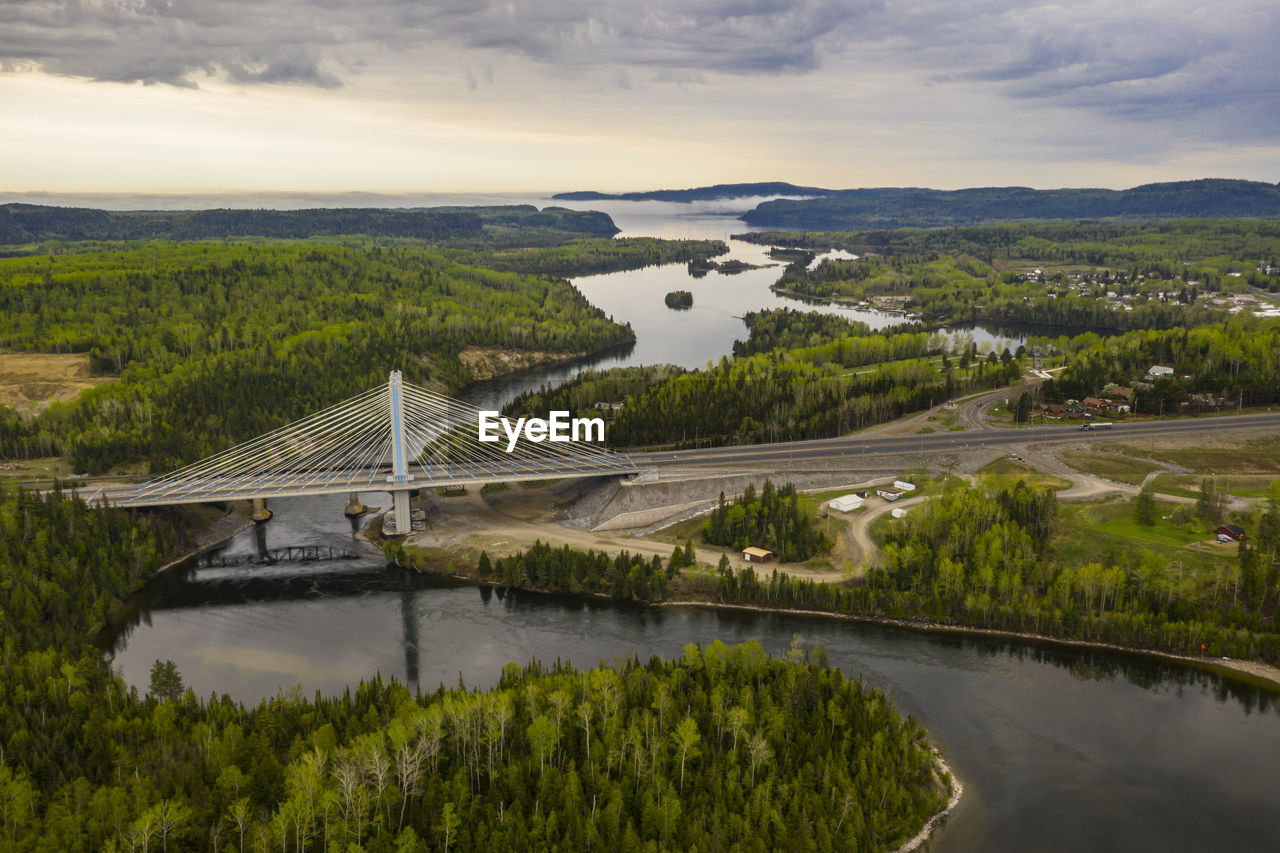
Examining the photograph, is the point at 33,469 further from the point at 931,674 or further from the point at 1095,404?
the point at 1095,404

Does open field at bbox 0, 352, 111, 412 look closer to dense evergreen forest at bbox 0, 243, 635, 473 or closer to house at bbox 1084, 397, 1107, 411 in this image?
dense evergreen forest at bbox 0, 243, 635, 473

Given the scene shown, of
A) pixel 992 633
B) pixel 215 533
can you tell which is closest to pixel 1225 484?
pixel 992 633

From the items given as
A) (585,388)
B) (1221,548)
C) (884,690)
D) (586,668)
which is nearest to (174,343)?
(585,388)

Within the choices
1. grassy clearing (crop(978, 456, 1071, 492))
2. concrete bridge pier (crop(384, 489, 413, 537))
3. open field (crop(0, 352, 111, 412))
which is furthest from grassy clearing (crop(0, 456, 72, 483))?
grassy clearing (crop(978, 456, 1071, 492))

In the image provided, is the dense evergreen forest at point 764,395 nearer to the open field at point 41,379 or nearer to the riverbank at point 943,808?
the riverbank at point 943,808

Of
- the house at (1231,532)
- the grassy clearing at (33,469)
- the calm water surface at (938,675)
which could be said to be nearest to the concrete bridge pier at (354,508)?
the calm water surface at (938,675)
